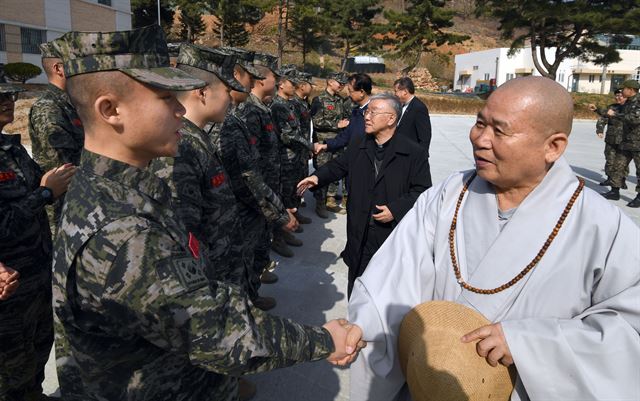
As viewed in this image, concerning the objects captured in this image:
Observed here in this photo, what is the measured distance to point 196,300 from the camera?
1332 millimetres

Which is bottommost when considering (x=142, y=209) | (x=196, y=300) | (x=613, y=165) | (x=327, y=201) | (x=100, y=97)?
(x=327, y=201)

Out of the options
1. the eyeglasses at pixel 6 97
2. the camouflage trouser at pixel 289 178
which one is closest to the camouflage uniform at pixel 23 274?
the eyeglasses at pixel 6 97

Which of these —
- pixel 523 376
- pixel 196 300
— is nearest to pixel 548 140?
pixel 523 376

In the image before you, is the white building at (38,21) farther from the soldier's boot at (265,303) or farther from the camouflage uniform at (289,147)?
the soldier's boot at (265,303)

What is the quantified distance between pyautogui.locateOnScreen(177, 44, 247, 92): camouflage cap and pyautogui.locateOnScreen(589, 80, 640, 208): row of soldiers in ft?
25.2

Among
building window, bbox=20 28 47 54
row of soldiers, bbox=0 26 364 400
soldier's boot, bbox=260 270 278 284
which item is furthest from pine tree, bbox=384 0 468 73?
row of soldiers, bbox=0 26 364 400

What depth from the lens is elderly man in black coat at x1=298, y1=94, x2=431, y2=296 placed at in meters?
3.30

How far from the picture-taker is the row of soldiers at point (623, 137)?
7.89m

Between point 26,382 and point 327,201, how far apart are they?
5228 mm

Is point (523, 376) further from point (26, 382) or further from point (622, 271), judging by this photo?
point (26, 382)

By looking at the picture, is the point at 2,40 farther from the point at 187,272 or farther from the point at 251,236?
the point at 187,272

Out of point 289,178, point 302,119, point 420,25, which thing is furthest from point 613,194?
point 420,25

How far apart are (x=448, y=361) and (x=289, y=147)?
16.3 feet

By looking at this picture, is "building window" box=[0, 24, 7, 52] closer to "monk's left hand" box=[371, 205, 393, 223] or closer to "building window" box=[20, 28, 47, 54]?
"building window" box=[20, 28, 47, 54]
